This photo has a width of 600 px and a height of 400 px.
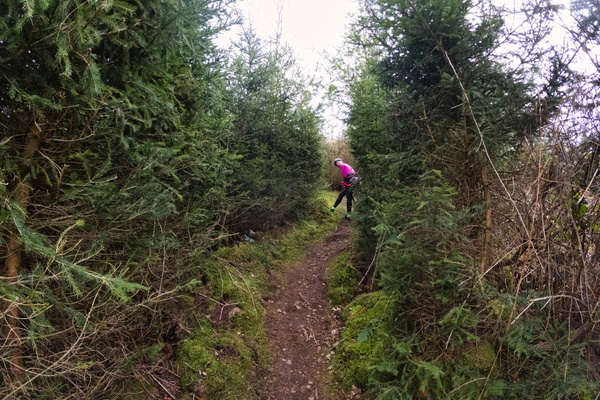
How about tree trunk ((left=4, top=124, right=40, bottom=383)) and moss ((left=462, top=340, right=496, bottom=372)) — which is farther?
moss ((left=462, top=340, right=496, bottom=372))

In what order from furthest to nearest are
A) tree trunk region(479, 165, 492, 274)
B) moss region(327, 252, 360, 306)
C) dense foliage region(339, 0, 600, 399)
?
moss region(327, 252, 360, 306)
tree trunk region(479, 165, 492, 274)
dense foliage region(339, 0, 600, 399)

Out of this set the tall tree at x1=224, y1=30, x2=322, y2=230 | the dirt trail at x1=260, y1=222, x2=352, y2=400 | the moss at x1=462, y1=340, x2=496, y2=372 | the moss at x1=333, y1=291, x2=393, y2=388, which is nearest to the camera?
the moss at x1=462, y1=340, x2=496, y2=372

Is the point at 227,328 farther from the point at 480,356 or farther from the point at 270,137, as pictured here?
the point at 270,137

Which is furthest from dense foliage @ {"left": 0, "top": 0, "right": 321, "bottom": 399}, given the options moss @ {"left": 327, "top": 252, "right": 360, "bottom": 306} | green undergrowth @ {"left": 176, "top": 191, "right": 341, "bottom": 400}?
moss @ {"left": 327, "top": 252, "right": 360, "bottom": 306}

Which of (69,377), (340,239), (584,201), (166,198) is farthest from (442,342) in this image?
(340,239)

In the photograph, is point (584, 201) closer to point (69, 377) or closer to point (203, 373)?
point (203, 373)

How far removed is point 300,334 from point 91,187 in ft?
13.0

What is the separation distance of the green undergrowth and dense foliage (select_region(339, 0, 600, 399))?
1.39 metres

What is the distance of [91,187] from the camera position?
2.66 meters

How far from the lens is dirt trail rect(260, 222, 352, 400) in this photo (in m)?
4.30

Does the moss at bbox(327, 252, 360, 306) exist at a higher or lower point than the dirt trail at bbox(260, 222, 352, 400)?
higher

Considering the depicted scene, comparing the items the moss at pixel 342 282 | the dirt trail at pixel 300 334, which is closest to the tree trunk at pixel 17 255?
the dirt trail at pixel 300 334

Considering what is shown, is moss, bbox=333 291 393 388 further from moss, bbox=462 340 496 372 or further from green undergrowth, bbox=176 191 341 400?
green undergrowth, bbox=176 191 341 400

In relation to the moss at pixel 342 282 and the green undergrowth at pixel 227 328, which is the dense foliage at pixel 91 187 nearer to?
the green undergrowth at pixel 227 328
